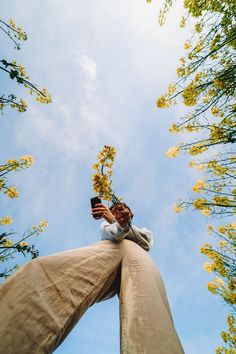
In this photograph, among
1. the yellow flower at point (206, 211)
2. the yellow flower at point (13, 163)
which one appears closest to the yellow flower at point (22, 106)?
the yellow flower at point (13, 163)

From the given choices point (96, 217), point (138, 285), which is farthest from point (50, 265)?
point (96, 217)

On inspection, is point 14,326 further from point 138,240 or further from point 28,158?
point 28,158

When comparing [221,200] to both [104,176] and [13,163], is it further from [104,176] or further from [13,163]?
[13,163]

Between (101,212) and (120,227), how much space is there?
33 cm

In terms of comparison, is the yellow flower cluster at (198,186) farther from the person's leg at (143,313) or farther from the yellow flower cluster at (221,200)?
the person's leg at (143,313)

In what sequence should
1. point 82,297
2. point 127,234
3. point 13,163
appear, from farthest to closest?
point 13,163, point 127,234, point 82,297

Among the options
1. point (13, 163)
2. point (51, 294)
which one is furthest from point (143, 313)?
point (13, 163)

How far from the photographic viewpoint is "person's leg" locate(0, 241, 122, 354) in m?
0.98

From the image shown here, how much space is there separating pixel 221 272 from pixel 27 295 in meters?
5.35

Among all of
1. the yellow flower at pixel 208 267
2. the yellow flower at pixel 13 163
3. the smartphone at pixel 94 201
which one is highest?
the yellow flower at pixel 13 163

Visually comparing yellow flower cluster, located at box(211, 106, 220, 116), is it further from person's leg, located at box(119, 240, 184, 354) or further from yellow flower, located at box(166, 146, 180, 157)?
person's leg, located at box(119, 240, 184, 354)

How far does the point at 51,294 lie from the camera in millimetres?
1182

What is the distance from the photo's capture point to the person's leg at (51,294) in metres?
0.98

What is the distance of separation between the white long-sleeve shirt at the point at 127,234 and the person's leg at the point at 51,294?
0.35 feet
